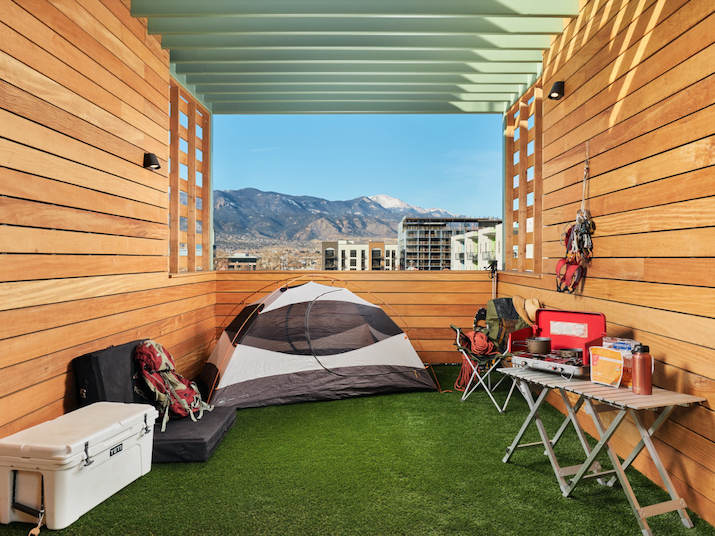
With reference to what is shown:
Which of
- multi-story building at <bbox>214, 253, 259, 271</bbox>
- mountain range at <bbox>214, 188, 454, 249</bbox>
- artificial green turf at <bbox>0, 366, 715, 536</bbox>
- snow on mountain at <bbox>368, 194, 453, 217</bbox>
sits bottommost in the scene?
artificial green turf at <bbox>0, 366, 715, 536</bbox>

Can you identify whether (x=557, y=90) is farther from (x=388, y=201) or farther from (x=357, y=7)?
(x=388, y=201)

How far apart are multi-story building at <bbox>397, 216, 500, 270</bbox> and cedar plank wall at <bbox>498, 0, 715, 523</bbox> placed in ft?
6.92

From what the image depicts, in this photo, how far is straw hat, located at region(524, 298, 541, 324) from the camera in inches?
134

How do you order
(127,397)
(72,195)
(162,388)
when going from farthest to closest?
1. (162,388)
2. (127,397)
3. (72,195)

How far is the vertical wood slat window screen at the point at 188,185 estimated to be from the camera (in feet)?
12.8

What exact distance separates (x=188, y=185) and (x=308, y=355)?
216cm

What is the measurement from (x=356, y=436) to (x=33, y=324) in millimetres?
1874

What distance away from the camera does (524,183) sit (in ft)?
14.0

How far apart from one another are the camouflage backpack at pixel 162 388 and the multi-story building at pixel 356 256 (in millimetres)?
2288

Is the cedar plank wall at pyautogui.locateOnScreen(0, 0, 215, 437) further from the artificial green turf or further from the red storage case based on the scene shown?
the red storage case

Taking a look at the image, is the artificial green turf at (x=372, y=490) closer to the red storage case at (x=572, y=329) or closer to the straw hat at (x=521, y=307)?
the red storage case at (x=572, y=329)

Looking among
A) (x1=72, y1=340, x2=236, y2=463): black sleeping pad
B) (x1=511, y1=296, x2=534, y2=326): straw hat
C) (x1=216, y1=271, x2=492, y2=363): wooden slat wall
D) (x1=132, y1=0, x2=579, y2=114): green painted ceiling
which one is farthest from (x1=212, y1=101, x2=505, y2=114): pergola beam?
(x1=72, y1=340, x2=236, y2=463): black sleeping pad

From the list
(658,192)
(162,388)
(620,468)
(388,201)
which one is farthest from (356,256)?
(388,201)

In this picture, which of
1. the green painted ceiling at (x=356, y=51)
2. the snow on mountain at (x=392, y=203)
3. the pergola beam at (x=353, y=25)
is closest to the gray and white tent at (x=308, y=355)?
the green painted ceiling at (x=356, y=51)
